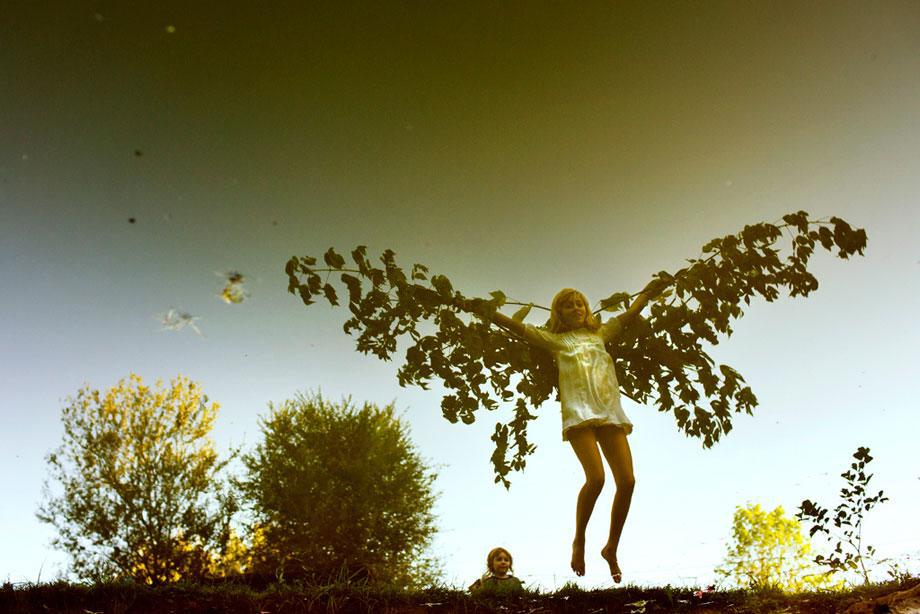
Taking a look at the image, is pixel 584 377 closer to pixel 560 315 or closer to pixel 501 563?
pixel 560 315

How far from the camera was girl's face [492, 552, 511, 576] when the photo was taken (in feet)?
31.2

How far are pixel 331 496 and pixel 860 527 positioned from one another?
52.8ft

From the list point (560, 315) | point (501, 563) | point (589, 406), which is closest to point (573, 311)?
point (560, 315)

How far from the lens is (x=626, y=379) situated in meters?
6.90

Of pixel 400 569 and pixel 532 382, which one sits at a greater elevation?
pixel 532 382

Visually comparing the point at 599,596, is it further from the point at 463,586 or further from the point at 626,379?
the point at 626,379

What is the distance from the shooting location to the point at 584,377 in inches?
235

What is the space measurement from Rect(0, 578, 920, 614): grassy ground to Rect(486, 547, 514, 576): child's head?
4328 millimetres

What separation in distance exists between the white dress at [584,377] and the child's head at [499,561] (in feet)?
15.5

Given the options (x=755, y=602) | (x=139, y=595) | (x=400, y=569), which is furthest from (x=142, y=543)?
(x=755, y=602)

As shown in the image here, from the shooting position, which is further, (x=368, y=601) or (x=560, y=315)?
(x=560, y=315)

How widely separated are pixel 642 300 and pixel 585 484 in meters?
2.23

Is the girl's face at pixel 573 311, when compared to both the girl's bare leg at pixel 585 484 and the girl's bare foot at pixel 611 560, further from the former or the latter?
the girl's bare foot at pixel 611 560

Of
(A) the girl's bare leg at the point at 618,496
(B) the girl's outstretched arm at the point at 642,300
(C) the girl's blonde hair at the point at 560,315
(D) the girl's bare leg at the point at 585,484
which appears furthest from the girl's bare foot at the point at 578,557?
(B) the girl's outstretched arm at the point at 642,300
